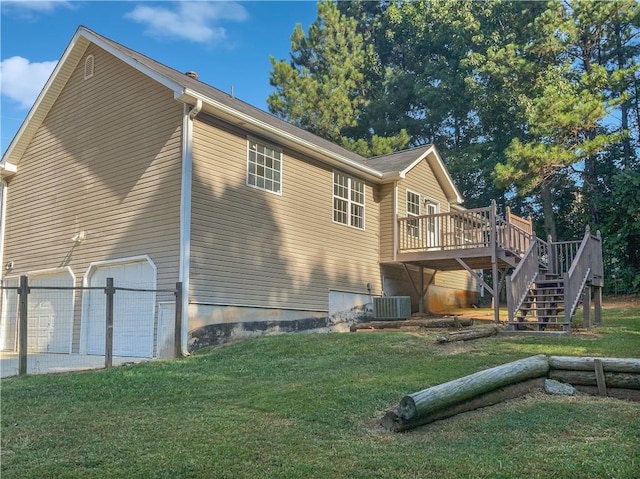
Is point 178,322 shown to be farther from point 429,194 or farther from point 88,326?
point 429,194

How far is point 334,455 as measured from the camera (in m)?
4.35

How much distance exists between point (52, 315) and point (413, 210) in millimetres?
10392

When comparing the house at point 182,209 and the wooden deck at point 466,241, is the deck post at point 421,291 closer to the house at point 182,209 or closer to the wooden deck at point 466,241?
the house at point 182,209

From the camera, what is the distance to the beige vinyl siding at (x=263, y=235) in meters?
11.1

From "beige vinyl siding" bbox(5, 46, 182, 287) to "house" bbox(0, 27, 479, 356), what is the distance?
1.5 inches

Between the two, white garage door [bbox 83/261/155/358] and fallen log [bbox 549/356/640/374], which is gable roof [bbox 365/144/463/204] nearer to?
white garage door [bbox 83/261/155/358]

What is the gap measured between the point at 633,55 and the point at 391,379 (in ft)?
79.4

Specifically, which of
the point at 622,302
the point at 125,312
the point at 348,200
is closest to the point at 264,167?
the point at 348,200

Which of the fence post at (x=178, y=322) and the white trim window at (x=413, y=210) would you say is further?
the white trim window at (x=413, y=210)

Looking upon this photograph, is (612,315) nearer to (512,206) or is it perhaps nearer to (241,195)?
(241,195)

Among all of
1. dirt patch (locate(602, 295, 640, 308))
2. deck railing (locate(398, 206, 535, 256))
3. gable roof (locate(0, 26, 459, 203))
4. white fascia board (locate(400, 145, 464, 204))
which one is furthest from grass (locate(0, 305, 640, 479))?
dirt patch (locate(602, 295, 640, 308))

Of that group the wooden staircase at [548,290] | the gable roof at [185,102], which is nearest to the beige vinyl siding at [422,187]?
the gable roof at [185,102]

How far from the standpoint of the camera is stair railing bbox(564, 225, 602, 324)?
10.3 metres

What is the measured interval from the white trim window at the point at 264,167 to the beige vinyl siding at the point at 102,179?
177cm
